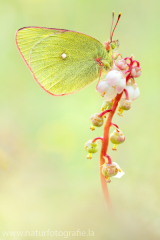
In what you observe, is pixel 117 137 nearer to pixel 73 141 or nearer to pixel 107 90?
pixel 107 90

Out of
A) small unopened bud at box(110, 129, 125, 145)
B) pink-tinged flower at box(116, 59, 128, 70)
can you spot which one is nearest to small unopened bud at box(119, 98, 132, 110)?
small unopened bud at box(110, 129, 125, 145)

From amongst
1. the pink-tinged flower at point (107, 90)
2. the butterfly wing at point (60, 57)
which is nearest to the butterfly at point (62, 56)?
Answer: the butterfly wing at point (60, 57)

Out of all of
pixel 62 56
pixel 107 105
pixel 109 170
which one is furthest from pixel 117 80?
pixel 62 56

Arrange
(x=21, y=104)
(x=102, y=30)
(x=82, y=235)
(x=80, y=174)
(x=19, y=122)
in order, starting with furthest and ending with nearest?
1. (x=102, y=30)
2. (x=21, y=104)
3. (x=19, y=122)
4. (x=80, y=174)
5. (x=82, y=235)

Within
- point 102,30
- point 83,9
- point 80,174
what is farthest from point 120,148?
point 83,9

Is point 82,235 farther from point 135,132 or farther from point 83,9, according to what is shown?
point 83,9
